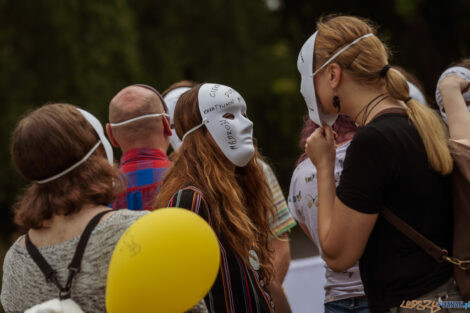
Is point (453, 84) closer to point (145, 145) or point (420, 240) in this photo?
point (420, 240)

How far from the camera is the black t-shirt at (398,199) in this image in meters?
2.35

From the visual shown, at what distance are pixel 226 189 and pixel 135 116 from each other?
3.86 feet

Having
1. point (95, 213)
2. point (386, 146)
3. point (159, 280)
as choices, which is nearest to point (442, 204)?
point (386, 146)

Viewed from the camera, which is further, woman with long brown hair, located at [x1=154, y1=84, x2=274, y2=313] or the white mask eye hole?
the white mask eye hole

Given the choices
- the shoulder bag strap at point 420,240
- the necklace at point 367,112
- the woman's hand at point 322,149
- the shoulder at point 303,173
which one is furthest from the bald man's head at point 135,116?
the shoulder bag strap at point 420,240

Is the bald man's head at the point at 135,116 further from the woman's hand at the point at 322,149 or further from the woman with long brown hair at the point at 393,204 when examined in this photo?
the woman with long brown hair at the point at 393,204

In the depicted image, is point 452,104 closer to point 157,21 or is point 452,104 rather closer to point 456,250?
point 456,250

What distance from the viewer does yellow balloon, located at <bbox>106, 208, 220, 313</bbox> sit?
2.06 m

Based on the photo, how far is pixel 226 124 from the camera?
2961 millimetres

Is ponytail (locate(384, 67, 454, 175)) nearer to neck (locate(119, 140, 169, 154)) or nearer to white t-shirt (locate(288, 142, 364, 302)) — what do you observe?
white t-shirt (locate(288, 142, 364, 302))

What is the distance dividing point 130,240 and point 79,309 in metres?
0.34

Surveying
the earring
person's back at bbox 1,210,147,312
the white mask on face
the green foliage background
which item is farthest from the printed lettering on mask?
the green foliage background

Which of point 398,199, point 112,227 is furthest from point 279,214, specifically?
point 112,227

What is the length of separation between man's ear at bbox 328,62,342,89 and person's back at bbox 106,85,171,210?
132cm
